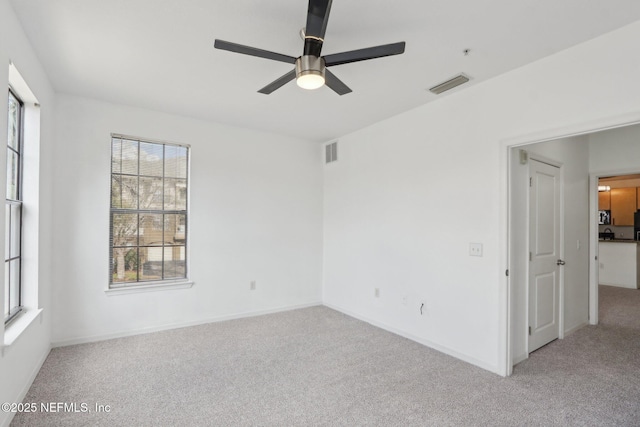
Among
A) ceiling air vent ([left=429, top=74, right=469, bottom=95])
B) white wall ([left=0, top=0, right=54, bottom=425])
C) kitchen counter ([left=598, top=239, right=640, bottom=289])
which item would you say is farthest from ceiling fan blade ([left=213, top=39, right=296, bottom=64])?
kitchen counter ([left=598, top=239, right=640, bottom=289])

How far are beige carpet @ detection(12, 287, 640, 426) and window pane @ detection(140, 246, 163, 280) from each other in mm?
696

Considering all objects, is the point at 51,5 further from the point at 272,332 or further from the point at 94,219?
the point at 272,332

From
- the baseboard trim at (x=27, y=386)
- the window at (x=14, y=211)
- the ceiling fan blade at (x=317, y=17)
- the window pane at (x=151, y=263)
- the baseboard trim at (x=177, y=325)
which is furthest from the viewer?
the window pane at (x=151, y=263)

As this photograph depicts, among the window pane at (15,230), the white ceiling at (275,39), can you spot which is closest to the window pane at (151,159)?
the white ceiling at (275,39)

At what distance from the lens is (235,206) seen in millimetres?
4508

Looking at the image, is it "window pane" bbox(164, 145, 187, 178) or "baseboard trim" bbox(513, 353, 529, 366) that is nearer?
"baseboard trim" bbox(513, 353, 529, 366)

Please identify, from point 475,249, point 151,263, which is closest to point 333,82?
point 475,249

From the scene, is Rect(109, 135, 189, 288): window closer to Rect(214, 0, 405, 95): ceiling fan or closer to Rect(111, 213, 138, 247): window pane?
Rect(111, 213, 138, 247): window pane

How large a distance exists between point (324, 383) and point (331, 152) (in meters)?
3.39

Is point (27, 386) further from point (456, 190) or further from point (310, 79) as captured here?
point (456, 190)

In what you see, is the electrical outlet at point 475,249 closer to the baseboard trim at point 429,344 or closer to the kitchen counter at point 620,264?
the baseboard trim at point 429,344

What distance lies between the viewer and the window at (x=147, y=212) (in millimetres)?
3793

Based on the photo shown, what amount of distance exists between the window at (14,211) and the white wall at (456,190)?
3574 millimetres

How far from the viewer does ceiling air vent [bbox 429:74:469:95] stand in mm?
2950
